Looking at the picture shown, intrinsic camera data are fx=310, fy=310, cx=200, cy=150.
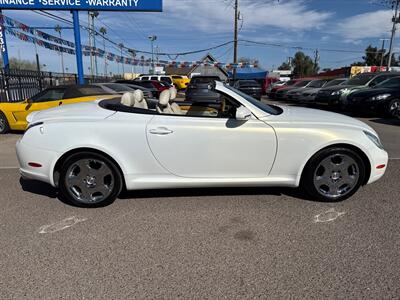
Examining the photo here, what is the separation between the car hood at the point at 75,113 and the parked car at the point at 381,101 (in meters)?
9.97

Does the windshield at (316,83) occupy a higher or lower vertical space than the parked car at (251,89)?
higher

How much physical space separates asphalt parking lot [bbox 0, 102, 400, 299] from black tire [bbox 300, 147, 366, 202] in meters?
0.13

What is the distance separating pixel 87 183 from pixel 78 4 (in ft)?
40.3

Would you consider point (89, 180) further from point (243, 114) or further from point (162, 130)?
point (243, 114)

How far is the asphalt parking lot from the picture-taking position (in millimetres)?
2293

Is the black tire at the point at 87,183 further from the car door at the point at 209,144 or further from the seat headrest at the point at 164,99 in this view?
the seat headrest at the point at 164,99

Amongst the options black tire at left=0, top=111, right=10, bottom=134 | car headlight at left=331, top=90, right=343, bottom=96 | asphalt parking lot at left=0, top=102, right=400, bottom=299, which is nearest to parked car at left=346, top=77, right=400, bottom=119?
car headlight at left=331, top=90, right=343, bottom=96

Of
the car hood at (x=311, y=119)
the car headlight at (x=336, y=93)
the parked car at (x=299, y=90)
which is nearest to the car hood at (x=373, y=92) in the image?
the car headlight at (x=336, y=93)

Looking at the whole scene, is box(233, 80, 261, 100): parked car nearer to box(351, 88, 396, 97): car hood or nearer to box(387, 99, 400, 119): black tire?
box(351, 88, 396, 97): car hood

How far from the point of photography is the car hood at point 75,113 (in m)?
3.56

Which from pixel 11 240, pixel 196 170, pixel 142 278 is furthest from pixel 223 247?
pixel 11 240

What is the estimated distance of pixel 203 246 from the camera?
9.32 ft

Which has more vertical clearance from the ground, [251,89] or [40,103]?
[40,103]

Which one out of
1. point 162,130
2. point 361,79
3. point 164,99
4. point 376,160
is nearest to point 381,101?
point 361,79
